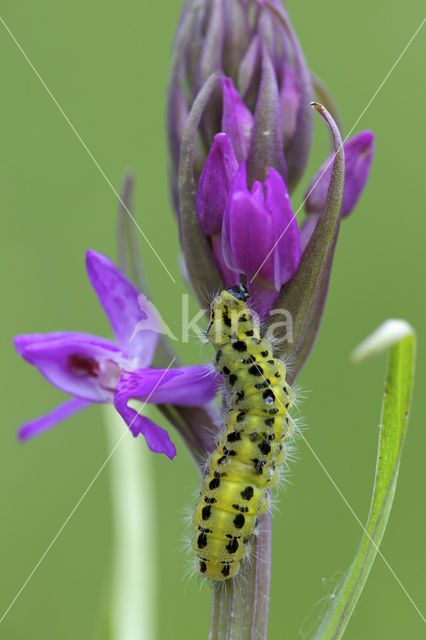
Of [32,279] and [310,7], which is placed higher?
[310,7]

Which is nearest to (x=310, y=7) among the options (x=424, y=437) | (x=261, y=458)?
(x=424, y=437)

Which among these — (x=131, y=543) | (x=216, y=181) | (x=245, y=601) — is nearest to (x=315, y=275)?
(x=216, y=181)

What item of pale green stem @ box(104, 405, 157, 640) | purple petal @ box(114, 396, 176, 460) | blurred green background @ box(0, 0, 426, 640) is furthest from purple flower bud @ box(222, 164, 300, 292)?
blurred green background @ box(0, 0, 426, 640)

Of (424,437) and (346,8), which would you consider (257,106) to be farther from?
(346,8)

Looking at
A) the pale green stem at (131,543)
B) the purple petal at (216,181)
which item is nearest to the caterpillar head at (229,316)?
the purple petal at (216,181)

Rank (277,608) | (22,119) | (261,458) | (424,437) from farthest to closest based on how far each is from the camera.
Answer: (22,119) → (424,437) → (277,608) → (261,458)

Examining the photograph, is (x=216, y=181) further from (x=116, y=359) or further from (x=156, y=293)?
(x=156, y=293)

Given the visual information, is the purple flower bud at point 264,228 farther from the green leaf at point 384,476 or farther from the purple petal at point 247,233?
the green leaf at point 384,476
